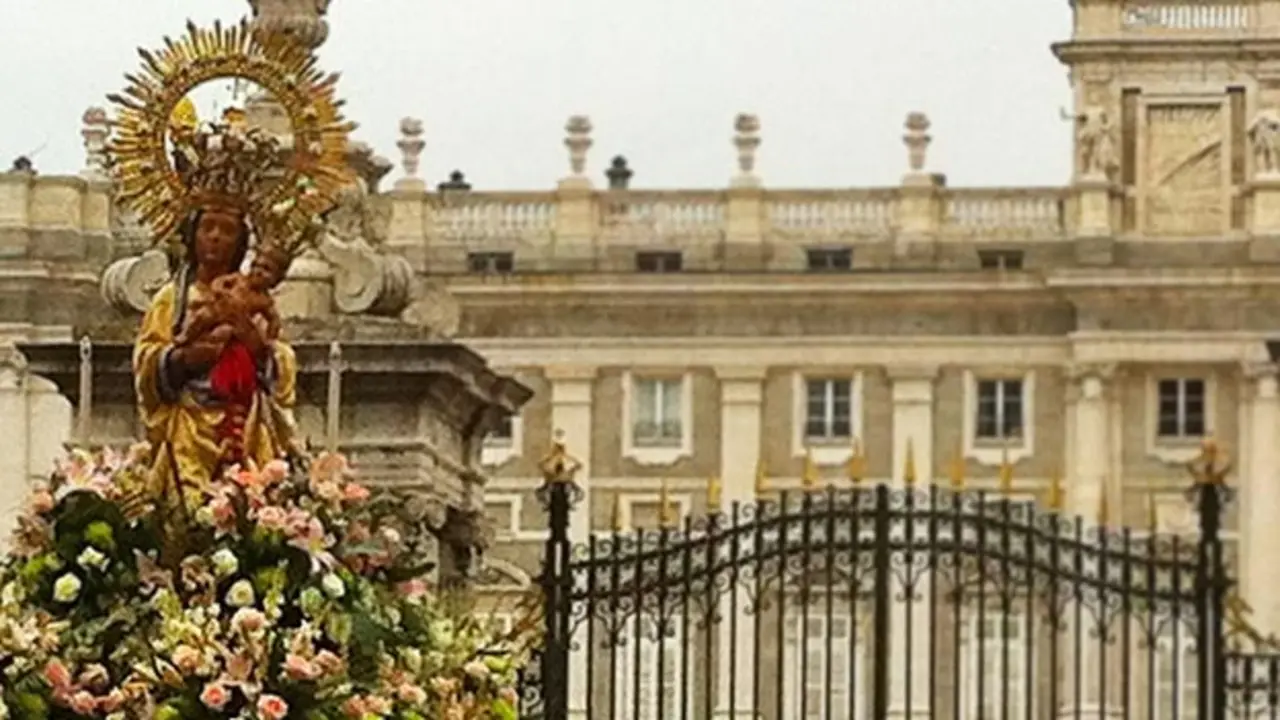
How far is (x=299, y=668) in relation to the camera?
14305 millimetres

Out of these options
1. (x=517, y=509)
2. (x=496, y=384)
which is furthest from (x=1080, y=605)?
(x=517, y=509)

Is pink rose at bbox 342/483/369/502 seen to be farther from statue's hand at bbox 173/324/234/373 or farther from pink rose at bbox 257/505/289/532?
statue's hand at bbox 173/324/234/373

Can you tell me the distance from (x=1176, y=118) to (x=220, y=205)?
5237cm

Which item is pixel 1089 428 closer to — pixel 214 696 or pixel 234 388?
pixel 234 388

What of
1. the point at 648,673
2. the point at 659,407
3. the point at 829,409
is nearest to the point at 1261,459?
the point at 829,409

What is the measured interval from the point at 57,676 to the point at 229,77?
2.82 metres

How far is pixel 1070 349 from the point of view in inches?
2618

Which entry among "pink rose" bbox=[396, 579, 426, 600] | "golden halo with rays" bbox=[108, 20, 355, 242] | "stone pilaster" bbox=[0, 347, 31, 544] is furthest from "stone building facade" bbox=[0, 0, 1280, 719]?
"pink rose" bbox=[396, 579, 426, 600]

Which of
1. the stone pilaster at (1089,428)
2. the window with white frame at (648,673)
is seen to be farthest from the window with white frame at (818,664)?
the stone pilaster at (1089,428)

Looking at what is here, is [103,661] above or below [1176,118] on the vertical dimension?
below

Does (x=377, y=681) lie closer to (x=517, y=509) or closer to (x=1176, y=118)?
(x=517, y=509)

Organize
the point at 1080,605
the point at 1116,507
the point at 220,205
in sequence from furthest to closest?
the point at 1116,507 < the point at 1080,605 < the point at 220,205

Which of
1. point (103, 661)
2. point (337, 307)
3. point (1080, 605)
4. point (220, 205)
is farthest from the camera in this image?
point (337, 307)

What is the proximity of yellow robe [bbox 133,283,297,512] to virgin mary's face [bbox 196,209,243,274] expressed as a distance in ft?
0.40
